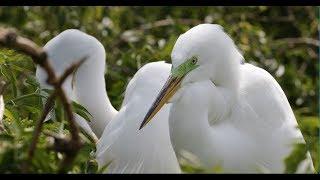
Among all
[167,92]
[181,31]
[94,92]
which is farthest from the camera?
[181,31]

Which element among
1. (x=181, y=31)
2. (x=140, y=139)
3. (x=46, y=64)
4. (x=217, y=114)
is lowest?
(x=181, y=31)

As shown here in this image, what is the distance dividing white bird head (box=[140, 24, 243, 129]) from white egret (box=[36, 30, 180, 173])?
0.63ft

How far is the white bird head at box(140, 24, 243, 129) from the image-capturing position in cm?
193

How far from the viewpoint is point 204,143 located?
1957mm

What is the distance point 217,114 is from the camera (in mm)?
2008

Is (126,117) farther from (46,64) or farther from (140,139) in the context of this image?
(46,64)

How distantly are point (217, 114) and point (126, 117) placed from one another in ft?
1.03

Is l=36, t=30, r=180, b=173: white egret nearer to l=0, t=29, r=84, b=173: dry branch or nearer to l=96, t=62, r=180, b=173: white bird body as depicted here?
l=96, t=62, r=180, b=173: white bird body

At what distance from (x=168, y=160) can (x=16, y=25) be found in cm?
188

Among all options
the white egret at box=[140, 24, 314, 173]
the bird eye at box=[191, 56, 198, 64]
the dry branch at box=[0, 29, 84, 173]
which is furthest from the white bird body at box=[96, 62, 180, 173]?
the dry branch at box=[0, 29, 84, 173]

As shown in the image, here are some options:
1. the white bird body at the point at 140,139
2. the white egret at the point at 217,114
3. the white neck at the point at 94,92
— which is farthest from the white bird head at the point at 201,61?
the white neck at the point at 94,92

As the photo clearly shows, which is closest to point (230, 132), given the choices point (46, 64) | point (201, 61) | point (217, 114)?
point (217, 114)
